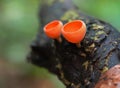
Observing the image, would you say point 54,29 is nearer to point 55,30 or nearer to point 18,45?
point 55,30

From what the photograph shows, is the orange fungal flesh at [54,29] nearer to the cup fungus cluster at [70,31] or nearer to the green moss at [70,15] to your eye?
the cup fungus cluster at [70,31]

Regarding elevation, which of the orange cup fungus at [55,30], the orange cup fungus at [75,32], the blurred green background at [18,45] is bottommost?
the blurred green background at [18,45]

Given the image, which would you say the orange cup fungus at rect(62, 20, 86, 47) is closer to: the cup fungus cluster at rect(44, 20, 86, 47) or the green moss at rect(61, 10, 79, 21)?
the cup fungus cluster at rect(44, 20, 86, 47)

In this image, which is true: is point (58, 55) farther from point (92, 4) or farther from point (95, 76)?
point (92, 4)

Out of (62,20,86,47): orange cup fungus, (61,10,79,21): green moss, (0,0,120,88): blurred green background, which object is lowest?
(0,0,120,88): blurred green background

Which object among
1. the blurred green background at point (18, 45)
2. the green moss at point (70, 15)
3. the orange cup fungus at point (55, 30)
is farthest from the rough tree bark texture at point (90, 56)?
the blurred green background at point (18, 45)

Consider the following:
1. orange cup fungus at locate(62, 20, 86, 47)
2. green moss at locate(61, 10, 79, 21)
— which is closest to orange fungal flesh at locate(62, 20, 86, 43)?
orange cup fungus at locate(62, 20, 86, 47)

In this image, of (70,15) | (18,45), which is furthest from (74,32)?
(18,45)
